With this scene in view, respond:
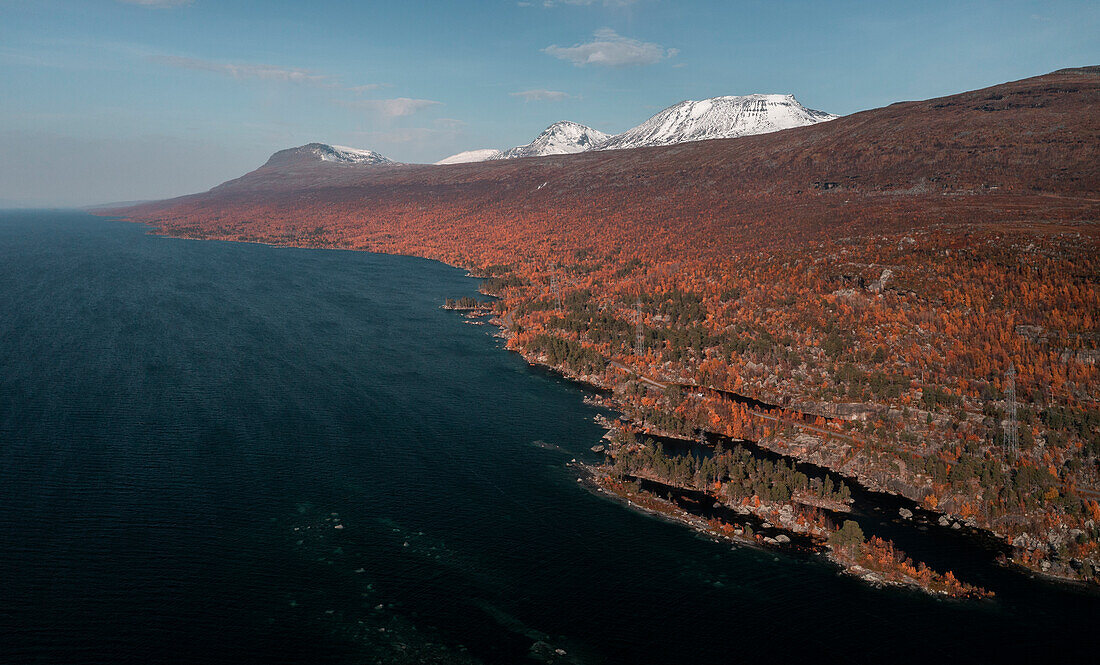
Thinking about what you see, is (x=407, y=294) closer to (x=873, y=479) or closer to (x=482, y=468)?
(x=482, y=468)

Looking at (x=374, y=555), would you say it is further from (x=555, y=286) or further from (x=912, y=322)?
(x=555, y=286)

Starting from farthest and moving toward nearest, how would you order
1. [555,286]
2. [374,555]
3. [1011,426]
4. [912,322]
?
[555,286]
[912,322]
[1011,426]
[374,555]

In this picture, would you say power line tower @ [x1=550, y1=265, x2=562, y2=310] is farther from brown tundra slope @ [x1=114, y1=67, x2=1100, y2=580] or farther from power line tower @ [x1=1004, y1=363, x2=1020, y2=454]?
power line tower @ [x1=1004, y1=363, x2=1020, y2=454]

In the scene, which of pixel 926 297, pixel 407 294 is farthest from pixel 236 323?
pixel 926 297

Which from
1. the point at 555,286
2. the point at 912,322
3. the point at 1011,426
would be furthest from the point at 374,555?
the point at 555,286

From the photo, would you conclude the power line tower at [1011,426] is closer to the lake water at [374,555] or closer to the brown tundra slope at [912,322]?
the brown tundra slope at [912,322]

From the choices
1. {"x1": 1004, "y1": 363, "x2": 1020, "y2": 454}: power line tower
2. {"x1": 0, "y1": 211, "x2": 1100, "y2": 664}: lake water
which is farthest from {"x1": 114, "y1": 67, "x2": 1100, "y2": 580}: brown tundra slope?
{"x1": 0, "y1": 211, "x2": 1100, "y2": 664}: lake water

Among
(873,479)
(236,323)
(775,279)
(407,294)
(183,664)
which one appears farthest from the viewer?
(407,294)

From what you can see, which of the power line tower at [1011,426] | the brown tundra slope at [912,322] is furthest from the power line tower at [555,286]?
the power line tower at [1011,426]
